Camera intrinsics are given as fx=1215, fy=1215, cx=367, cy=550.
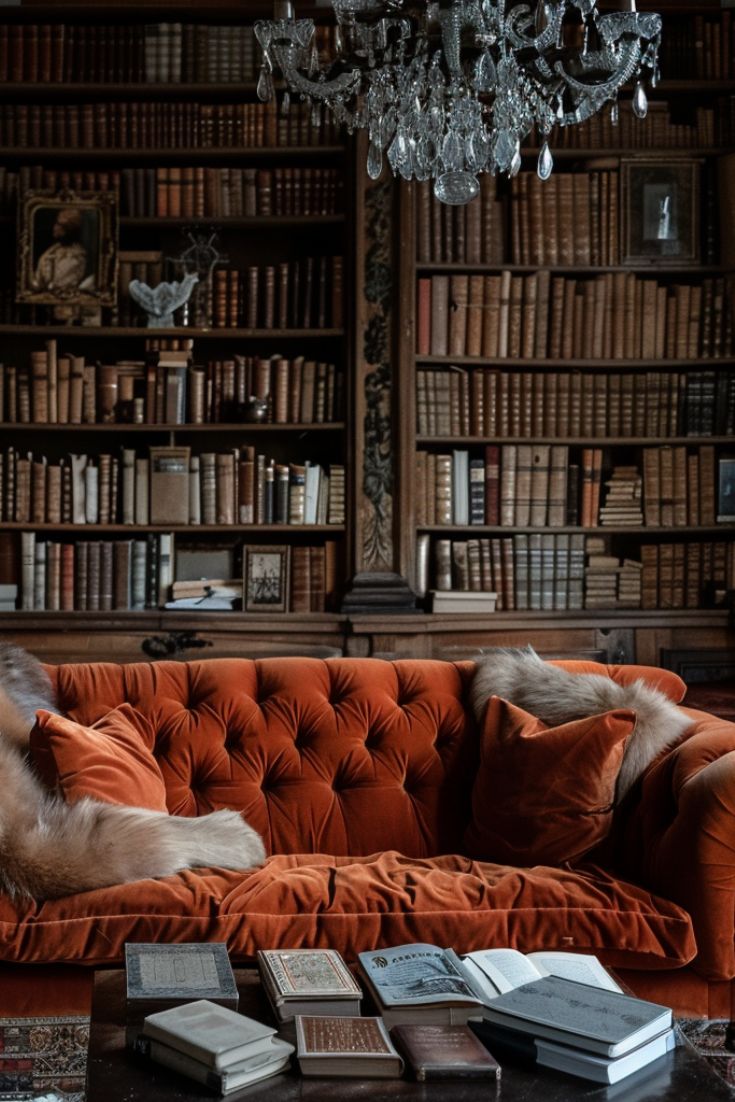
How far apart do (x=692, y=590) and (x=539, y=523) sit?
622mm

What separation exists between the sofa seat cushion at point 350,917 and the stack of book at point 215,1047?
641 mm

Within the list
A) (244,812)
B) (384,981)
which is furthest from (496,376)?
(384,981)

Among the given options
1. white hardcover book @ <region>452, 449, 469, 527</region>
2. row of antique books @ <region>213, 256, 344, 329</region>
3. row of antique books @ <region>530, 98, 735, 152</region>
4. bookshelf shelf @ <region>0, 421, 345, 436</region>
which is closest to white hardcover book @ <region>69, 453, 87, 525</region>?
bookshelf shelf @ <region>0, 421, 345, 436</region>

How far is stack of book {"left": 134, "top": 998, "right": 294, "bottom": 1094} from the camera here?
1.44 meters

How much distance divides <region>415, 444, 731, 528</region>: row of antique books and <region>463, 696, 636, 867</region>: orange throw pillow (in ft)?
6.41

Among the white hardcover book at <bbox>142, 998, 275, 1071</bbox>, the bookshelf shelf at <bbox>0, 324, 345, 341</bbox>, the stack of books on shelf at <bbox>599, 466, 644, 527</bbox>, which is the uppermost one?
the bookshelf shelf at <bbox>0, 324, 345, 341</bbox>

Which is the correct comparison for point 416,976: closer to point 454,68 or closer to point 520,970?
point 520,970

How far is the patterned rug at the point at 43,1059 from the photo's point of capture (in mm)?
2117

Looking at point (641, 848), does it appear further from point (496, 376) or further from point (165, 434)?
point (165, 434)

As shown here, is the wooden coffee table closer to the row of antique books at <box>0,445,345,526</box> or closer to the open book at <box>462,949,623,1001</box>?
the open book at <box>462,949,623,1001</box>

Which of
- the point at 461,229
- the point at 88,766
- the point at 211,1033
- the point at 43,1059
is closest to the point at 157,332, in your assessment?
the point at 461,229

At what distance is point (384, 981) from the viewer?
5.60ft

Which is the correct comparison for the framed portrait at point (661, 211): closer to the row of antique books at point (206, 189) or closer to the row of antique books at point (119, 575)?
the row of antique books at point (206, 189)

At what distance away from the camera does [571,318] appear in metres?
4.47
